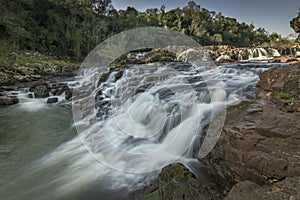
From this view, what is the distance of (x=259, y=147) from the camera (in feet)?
7.32

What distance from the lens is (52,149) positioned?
4.60 m

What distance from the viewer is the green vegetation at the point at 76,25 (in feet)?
71.7

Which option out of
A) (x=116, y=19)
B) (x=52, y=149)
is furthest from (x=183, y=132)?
(x=116, y=19)

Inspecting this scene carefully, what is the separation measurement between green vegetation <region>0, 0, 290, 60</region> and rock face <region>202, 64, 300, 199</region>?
20278mm

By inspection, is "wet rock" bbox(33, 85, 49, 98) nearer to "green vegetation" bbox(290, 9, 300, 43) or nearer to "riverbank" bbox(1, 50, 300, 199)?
"riverbank" bbox(1, 50, 300, 199)

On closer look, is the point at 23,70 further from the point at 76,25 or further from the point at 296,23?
the point at 296,23

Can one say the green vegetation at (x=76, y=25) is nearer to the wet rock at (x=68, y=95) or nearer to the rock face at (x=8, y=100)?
the rock face at (x=8, y=100)

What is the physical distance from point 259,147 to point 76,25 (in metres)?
33.1

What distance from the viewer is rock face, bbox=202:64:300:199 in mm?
1898

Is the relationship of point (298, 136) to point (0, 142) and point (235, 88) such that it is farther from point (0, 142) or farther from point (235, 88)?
point (0, 142)

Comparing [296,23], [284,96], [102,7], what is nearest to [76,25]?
[102,7]

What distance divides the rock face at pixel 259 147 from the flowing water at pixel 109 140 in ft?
2.47

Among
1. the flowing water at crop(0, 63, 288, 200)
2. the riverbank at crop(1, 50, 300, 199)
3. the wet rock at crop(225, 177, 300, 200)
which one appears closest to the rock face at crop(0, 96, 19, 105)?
the flowing water at crop(0, 63, 288, 200)

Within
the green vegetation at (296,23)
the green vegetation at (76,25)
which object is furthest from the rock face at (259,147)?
the green vegetation at (76,25)
